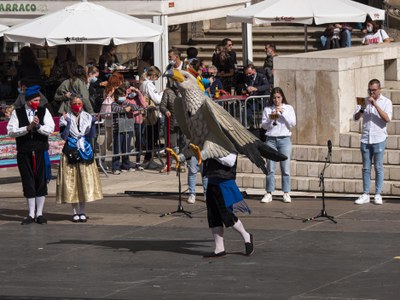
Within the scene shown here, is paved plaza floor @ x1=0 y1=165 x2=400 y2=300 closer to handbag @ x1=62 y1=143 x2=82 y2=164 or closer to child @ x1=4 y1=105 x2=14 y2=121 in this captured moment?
handbag @ x1=62 y1=143 x2=82 y2=164

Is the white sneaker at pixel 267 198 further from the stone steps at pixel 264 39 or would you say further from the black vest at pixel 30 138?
the stone steps at pixel 264 39

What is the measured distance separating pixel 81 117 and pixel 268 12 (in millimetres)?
7959

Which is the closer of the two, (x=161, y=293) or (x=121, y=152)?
(x=161, y=293)

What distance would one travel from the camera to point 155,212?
17.1 meters

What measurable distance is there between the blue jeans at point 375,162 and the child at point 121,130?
5.09 meters

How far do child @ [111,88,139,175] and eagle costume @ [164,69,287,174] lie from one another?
6.89 m

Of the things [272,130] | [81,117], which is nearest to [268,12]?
[272,130]

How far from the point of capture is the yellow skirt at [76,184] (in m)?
16.3

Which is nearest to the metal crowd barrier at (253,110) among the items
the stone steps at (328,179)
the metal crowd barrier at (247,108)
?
the metal crowd barrier at (247,108)

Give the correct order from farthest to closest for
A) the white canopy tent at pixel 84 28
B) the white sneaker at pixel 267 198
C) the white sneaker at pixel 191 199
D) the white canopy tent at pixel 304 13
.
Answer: the white canopy tent at pixel 304 13 → the white canopy tent at pixel 84 28 → the white sneaker at pixel 191 199 → the white sneaker at pixel 267 198

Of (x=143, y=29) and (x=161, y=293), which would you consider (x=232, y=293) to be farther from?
(x=143, y=29)

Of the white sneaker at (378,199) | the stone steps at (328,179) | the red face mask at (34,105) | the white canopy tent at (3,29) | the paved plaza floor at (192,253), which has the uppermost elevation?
the white canopy tent at (3,29)

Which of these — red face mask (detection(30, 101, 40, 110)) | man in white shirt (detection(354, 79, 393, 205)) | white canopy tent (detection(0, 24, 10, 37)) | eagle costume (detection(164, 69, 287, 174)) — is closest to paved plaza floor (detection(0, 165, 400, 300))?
man in white shirt (detection(354, 79, 393, 205))

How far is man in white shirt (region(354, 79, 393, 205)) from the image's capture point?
55.5 ft
